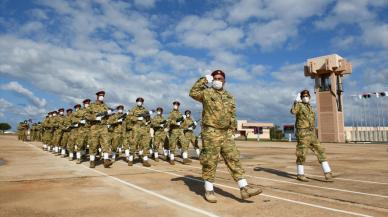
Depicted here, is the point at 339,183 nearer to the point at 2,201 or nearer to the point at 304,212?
the point at 304,212

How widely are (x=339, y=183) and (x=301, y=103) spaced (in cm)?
226

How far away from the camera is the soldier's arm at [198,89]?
616 centimetres

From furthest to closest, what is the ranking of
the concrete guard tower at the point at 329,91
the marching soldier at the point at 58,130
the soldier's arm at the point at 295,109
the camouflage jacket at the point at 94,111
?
the concrete guard tower at the point at 329,91, the marching soldier at the point at 58,130, the camouflage jacket at the point at 94,111, the soldier's arm at the point at 295,109

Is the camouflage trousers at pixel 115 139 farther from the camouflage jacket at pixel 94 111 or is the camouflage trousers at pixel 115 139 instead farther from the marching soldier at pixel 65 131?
the marching soldier at pixel 65 131

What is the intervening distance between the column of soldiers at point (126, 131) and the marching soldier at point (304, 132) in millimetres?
5274

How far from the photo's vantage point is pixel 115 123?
13.6 metres

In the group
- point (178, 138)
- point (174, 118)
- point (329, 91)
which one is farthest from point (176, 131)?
point (329, 91)

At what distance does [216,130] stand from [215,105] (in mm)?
466

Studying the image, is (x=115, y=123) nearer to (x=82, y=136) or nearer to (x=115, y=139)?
(x=115, y=139)

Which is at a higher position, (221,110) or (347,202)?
(221,110)

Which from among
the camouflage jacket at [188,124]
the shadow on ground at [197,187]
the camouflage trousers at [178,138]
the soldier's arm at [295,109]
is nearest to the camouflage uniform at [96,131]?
the camouflage trousers at [178,138]

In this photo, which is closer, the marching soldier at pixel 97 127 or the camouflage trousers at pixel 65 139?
the marching soldier at pixel 97 127

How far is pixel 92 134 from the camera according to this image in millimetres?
11570

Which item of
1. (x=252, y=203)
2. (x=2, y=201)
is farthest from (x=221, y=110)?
(x=2, y=201)
